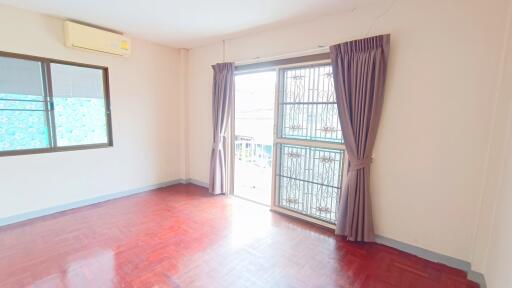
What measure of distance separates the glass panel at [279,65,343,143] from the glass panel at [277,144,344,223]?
7.9 inches

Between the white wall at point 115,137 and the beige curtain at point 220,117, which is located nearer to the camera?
the white wall at point 115,137

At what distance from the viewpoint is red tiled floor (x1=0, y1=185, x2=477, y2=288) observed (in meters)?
1.92

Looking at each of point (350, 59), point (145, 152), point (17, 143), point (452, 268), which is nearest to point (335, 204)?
point (452, 268)

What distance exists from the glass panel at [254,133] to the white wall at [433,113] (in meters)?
1.40

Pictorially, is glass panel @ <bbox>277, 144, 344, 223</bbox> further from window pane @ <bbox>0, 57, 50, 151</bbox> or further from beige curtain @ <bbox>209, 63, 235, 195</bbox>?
window pane @ <bbox>0, 57, 50, 151</bbox>

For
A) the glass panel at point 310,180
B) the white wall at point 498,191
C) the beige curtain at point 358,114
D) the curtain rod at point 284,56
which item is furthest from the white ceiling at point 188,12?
the glass panel at point 310,180

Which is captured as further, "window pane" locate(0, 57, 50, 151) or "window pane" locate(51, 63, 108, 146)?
"window pane" locate(51, 63, 108, 146)

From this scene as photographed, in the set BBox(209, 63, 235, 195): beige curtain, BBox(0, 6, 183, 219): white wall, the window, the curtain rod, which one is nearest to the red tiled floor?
BBox(0, 6, 183, 219): white wall

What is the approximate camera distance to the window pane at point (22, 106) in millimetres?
2662

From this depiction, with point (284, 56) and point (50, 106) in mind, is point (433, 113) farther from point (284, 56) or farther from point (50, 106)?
point (50, 106)

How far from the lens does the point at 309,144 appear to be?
116 inches

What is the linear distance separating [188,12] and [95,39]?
1.42 meters

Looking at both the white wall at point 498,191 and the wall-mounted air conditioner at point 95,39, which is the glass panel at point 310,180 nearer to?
the white wall at point 498,191

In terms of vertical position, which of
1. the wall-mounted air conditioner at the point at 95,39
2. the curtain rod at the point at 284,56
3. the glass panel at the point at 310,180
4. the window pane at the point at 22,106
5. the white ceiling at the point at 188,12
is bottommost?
the glass panel at the point at 310,180
